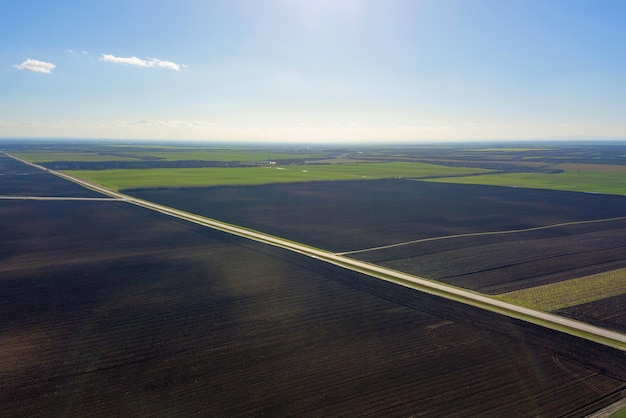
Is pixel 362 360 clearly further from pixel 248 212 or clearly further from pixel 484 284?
pixel 248 212

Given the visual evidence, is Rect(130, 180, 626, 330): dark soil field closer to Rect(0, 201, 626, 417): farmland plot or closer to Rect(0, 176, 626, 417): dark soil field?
Rect(0, 176, 626, 417): dark soil field

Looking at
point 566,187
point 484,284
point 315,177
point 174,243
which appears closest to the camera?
point 484,284

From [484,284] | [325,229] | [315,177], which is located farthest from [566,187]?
[484,284]

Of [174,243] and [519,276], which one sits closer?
[519,276]

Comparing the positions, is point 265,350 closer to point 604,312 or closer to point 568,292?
point 604,312

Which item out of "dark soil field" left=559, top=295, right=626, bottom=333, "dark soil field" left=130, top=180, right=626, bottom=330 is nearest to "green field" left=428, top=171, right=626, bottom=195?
"dark soil field" left=130, top=180, right=626, bottom=330

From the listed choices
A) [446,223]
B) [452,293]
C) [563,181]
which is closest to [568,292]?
[452,293]
